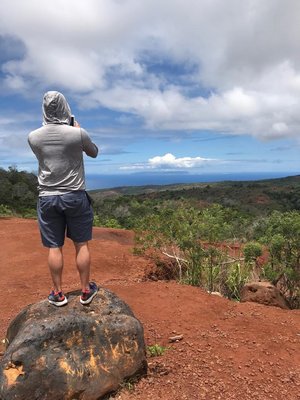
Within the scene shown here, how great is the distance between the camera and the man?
4.25 metres

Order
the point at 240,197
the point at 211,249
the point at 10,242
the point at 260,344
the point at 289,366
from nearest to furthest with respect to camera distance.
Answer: the point at 289,366, the point at 260,344, the point at 211,249, the point at 10,242, the point at 240,197

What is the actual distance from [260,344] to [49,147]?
3.41 metres

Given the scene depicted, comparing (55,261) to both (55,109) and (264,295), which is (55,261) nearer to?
(55,109)

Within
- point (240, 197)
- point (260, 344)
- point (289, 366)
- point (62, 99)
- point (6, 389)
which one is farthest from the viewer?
point (240, 197)

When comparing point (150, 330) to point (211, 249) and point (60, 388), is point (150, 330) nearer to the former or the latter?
point (60, 388)

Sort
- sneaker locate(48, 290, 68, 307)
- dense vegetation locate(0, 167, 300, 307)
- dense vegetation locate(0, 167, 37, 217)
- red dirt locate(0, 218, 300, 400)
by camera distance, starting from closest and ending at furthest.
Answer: red dirt locate(0, 218, 300, 400) < sneaker locate(48, 290, 68, 307) < dense vegetation locate(0, 167, 300, 307) < dense vegetation locate(0, 167, 37, 217)

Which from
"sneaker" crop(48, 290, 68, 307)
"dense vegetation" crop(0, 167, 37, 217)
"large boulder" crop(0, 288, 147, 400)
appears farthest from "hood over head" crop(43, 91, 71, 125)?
"dense vegetation" crop(0, 167, 37, 217)

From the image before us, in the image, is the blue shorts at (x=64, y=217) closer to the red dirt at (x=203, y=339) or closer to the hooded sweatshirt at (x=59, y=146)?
the hooded sweatshirt at (x=59, y=146)

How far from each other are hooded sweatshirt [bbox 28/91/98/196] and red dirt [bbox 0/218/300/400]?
2242 millimetres

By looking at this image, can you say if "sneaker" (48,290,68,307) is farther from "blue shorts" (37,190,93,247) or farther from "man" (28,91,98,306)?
"blue shorts" (37,190,93,247)

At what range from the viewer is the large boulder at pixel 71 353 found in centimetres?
387

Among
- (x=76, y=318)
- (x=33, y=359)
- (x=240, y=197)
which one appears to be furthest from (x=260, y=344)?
(x=240, y=197)

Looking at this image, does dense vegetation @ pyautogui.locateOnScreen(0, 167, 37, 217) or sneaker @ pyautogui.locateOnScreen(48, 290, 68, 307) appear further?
dense vegetation @ pyautogui.locateOnScreen(0, 167, 37, 217)

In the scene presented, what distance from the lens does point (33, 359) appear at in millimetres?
3926
